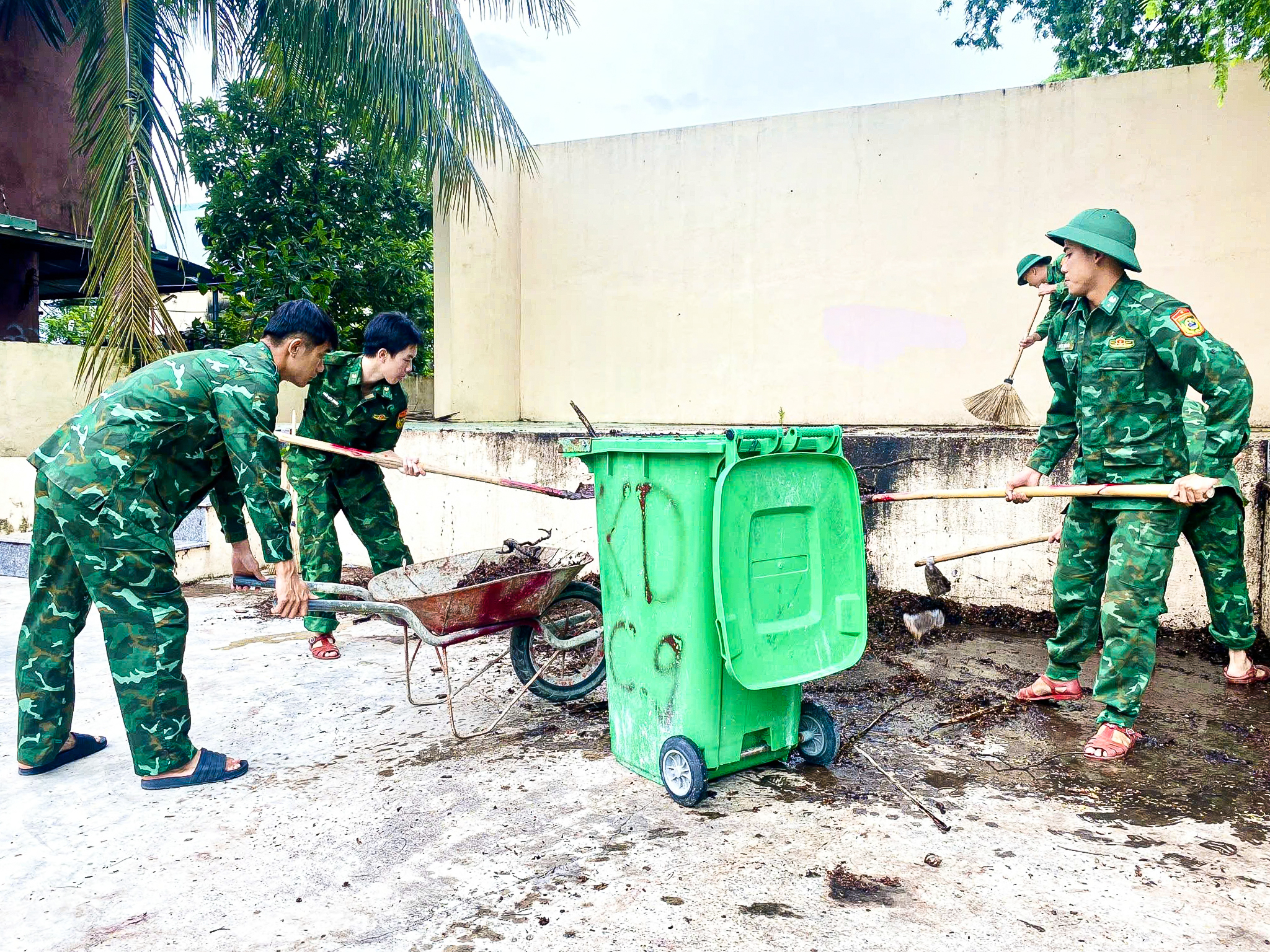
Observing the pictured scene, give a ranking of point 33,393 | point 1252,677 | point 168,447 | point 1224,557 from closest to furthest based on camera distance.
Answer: point 168,447 < point 1224,557 < point 1252,677 < point 33,393

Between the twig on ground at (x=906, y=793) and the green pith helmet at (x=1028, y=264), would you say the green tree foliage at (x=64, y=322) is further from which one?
the twig on ground at (x=906, y=793)

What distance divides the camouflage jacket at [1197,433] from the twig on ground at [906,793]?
1470 mm

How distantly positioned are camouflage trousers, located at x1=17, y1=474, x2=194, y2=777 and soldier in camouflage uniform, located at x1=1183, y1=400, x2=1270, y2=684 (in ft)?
12.6

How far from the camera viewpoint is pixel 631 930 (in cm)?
197

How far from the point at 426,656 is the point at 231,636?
1.29 m

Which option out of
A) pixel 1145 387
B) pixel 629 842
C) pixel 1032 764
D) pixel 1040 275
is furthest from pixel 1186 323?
pixel 629 842

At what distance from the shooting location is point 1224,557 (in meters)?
3.50

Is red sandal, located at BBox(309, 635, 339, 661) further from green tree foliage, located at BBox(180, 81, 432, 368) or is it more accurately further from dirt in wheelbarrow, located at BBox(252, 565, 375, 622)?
green tree foliage, located at BBox(180, 81, 432, 368)

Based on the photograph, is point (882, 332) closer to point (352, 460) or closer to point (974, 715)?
point (974, 715)

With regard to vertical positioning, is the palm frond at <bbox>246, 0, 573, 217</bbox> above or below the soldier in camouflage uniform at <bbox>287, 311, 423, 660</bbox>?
above

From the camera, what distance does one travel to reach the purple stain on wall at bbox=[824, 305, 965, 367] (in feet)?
20.4

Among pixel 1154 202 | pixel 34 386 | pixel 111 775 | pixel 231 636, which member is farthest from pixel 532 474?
pixel 34 386

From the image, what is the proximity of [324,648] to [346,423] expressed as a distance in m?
1.22

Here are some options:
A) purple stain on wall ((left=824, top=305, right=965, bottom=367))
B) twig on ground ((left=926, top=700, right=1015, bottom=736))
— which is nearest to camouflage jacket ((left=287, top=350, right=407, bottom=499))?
twig on ground ((left=926, top=700, right=1015, bottom=736))
